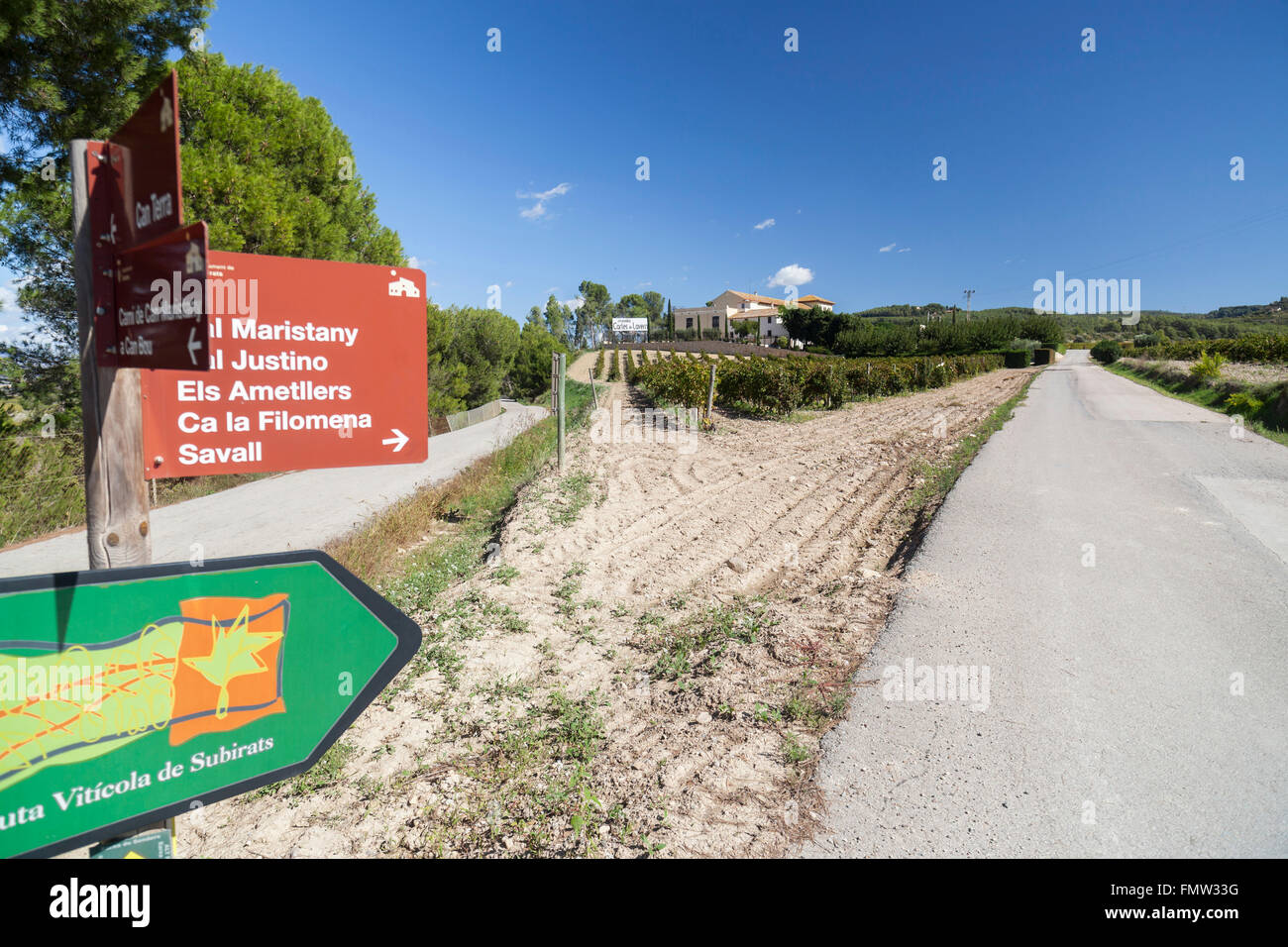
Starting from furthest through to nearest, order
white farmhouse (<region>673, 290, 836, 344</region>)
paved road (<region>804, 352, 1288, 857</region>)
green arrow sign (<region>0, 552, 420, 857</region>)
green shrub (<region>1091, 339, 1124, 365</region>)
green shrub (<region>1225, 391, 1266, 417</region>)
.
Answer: white farmhouse (<region>673, 290, 836, 344</region>), green shrub (<region>1091, 339, 1124, 365</region>), green shrub (<region>1225, 391, 1266, 417</region>), paved road (<region>804, 352, 1288, 857</region>), green arrow sign (<region>0, 552, 420, 857</region>)

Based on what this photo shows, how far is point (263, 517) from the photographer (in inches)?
415

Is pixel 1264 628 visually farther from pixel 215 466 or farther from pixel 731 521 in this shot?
pixel 215 466

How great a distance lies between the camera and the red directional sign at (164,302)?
1479mm

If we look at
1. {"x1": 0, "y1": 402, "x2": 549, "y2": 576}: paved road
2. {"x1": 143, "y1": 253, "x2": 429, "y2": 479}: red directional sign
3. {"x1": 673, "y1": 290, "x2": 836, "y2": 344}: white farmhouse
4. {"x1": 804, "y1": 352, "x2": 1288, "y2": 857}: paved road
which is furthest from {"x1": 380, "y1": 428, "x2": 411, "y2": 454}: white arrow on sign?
{"x1": 673, "y1": 290, "x2": 836, "y2": 344}: white farmhouse

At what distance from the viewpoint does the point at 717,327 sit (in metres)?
99.2

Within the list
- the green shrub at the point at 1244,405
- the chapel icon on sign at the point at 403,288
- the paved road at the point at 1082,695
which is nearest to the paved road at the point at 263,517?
the chapel icon on sign at the point at 403,288

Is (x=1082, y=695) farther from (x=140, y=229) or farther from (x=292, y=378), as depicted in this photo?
(x=140, y=229)

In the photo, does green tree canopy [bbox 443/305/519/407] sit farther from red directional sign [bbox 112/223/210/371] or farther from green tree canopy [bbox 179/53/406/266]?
Answer: red directional sign [bbox 112/223/210/371]

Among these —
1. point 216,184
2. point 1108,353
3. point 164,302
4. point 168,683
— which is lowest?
point 168,683

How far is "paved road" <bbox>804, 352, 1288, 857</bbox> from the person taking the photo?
2.50 meters

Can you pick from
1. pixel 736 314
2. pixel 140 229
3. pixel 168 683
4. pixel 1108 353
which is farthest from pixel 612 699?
pixel 736 314

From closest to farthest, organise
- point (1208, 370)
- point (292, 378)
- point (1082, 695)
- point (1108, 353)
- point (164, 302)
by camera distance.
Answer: point (164, 302)
point (292, 378)
point (1082, 695)
point (1208, 370)
point (1108, 353)

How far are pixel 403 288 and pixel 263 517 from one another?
33.1 feet

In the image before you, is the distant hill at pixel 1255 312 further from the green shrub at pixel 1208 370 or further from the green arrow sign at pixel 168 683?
the green arrow sign at pixel 168 683
